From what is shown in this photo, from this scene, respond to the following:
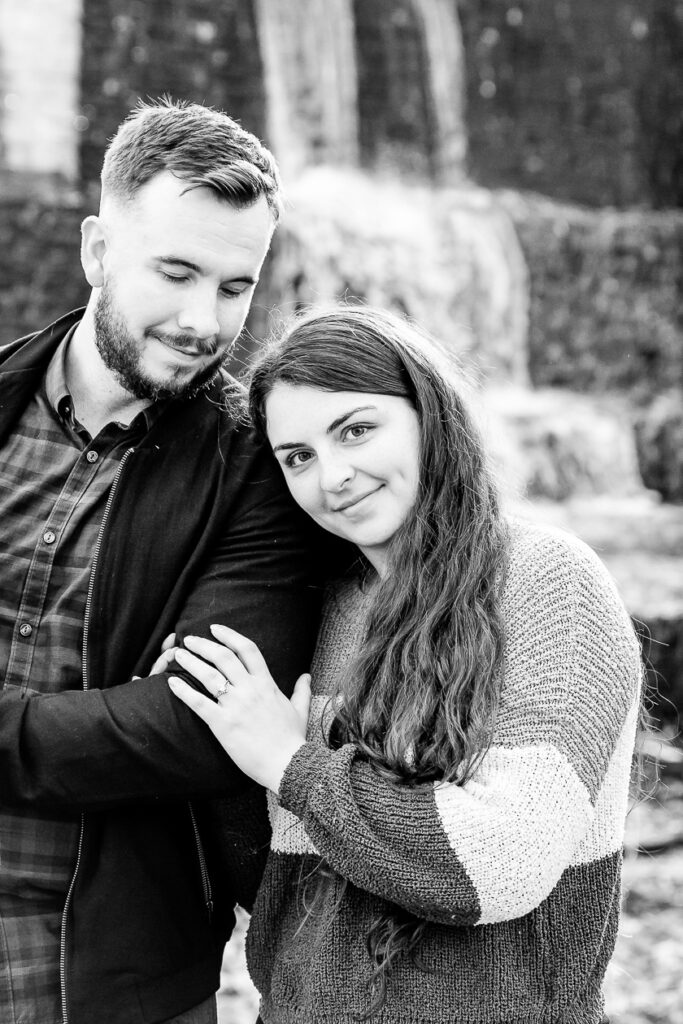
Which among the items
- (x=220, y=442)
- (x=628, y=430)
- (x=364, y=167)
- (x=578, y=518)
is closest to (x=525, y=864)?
(x=220, y=442)

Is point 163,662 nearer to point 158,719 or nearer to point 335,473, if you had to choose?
point 158,719

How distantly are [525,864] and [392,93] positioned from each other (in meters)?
9.21

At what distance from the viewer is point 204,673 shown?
1.69m

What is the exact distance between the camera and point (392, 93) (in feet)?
32.5

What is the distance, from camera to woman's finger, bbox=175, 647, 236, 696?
1.69 metres

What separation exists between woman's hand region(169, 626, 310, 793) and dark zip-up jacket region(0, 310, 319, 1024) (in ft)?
0.12

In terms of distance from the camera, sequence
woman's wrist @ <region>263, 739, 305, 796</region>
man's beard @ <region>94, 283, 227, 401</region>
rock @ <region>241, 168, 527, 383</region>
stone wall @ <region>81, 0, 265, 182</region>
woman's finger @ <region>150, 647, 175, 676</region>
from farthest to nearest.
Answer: stone wall @ <region>81, 0, 265, 182</region> → rock @ <region>241, 168, 527, 383</region> → man's beard @ <region>94, 283, 227, 401</region> → woman's finger @ <region>150, 647, 175, 676</region> → woman's wrist @ <region>263, 739, 305, 796</region>

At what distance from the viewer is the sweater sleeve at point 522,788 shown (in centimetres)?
152

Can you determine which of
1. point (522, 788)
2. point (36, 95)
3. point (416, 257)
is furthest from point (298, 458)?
point (416, 257)

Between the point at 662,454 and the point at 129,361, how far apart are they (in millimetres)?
7247

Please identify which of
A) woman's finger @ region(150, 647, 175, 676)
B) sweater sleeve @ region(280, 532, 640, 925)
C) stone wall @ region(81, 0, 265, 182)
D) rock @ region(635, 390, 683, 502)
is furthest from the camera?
rock @ region(635, 390, 683, 502)

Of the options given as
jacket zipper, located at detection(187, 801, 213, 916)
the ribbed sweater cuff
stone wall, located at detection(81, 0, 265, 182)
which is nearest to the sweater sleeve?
the ribbed sweater cuff

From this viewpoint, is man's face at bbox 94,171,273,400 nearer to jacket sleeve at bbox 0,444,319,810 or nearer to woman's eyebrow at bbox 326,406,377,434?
woman's eyebrow at bbox 326,406,377,434

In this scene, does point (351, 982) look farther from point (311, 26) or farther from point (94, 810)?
point (311, 26)
